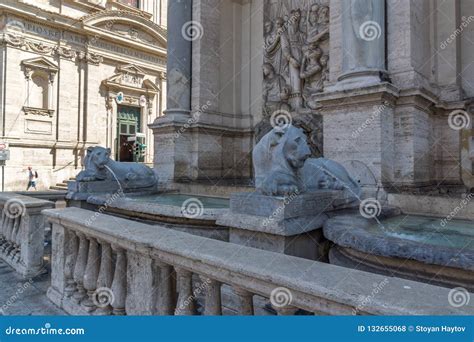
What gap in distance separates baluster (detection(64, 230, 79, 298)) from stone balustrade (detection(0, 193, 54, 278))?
1.25 m

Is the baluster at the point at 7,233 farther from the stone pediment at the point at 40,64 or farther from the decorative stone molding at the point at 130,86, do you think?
the decorative stone molding at the point at 130,86

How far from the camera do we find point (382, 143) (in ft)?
16.6

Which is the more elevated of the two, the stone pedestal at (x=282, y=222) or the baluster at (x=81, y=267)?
the stone pedestal at (x=282, y=222)

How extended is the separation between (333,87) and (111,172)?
14.1ft

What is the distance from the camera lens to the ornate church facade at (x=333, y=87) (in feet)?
17.4

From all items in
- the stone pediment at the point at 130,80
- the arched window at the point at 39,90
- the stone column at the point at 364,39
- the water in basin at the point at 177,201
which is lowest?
the water in basin at the point at 177,201

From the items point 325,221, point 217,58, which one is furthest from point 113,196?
point 217,58

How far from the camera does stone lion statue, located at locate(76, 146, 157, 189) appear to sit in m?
5.95

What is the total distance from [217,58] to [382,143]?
19.2 ft

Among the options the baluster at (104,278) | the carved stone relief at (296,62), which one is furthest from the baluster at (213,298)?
the carved stone relief at (296,62)

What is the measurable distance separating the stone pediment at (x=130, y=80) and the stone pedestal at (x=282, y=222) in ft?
63.7

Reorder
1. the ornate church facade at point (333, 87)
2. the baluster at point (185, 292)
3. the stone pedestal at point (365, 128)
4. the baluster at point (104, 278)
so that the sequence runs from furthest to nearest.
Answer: the ornate church facade at point (333, 87), the stone pedestal at point (365, 128), the baluster at point (104, 278), the baluster at point (185, 292)

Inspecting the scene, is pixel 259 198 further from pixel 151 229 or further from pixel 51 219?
pixel 51 219
